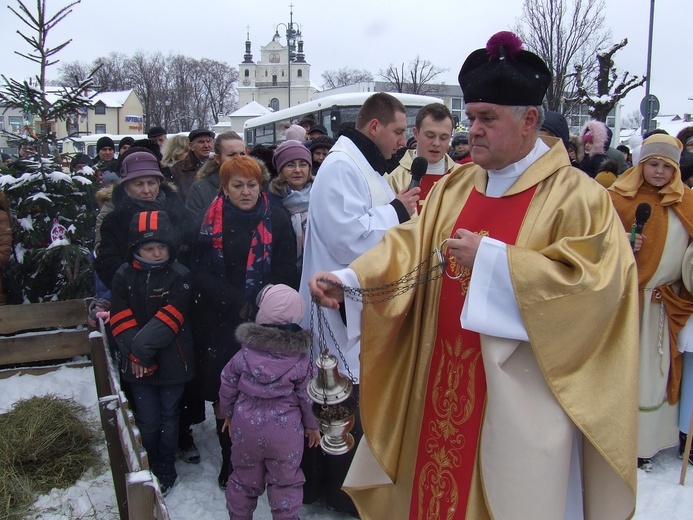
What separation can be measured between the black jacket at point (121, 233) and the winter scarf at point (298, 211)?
762 mm

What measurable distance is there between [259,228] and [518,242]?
2.21 metres

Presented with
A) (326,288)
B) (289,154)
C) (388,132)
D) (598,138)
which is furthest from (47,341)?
(598,138)

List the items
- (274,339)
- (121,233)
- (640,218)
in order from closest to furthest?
(274,339) → (640,218) → (121,233)

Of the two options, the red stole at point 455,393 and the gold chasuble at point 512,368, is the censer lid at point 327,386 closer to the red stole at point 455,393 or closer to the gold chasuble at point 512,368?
the gold chasuble at point 512,368

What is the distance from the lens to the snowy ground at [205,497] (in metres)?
3.58

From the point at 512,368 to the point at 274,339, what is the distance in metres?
1.47

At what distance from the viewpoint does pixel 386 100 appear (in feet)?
11.7

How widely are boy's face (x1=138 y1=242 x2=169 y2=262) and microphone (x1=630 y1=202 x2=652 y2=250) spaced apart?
3.25 meters

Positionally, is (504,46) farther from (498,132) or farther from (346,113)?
(346,113)

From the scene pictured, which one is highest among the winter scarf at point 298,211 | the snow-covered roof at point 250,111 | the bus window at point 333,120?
the snow-covered roof at point 250,111

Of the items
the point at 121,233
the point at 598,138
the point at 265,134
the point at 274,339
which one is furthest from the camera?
the point at 265,134

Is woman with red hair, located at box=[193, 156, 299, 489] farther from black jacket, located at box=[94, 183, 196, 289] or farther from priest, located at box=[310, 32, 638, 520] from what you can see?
priest, located at box=[310, 32, 638, 520]

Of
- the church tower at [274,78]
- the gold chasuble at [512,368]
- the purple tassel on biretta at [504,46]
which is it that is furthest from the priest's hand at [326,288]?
the church tower at [274,78]

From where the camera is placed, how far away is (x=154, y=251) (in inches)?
150
